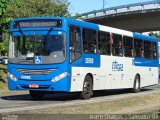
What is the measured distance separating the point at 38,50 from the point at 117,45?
19.1 feet

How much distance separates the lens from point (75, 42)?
66.7 feet

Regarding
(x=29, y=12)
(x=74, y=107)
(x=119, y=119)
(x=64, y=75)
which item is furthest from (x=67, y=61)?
(x=29, y=12)

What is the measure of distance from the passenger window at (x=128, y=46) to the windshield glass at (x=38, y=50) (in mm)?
6639

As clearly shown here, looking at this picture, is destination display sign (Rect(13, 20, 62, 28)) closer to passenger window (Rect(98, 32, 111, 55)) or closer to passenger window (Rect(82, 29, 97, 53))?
passenger window (Rect(82, 29, 97, 53))

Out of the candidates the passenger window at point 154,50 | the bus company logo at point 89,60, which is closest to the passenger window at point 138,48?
the passenger window at point 154,50

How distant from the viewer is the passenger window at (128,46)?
25689 mm

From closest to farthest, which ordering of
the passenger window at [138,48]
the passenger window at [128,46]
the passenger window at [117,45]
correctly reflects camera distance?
the passenger window at [117,45] → the passenger window at [128,46] → the passenger window at [138,48]

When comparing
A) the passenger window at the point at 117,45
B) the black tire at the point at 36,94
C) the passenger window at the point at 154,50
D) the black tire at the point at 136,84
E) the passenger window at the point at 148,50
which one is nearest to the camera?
the black tire at the point at 36,94

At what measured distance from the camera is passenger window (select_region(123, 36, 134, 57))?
25689 mm

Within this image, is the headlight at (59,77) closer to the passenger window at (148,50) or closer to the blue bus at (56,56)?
the blue bus at (56,56)

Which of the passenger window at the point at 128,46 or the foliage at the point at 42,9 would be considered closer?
the passenger window at the point at 128,46

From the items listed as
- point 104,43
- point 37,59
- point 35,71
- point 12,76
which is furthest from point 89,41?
point 12,76

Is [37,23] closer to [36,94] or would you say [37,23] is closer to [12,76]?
[12,76]

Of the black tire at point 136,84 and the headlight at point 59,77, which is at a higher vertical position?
the headlight at point 59,77
